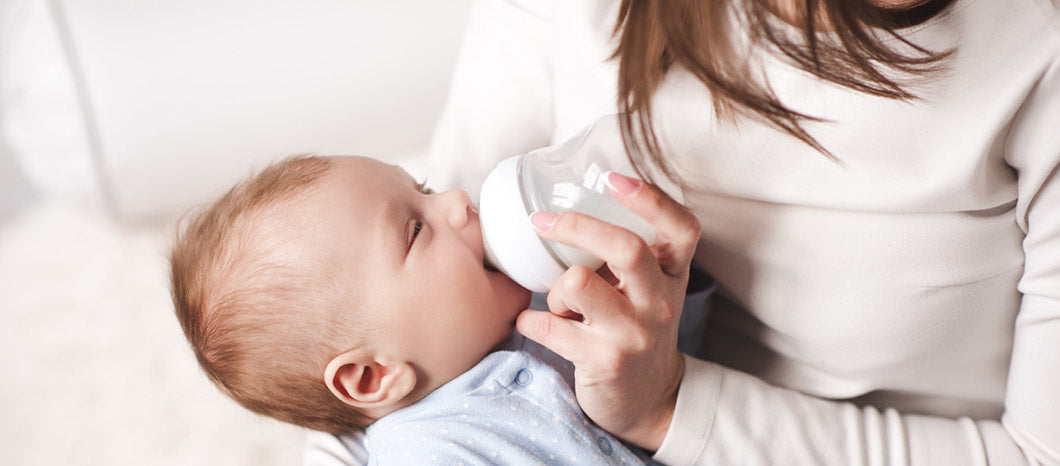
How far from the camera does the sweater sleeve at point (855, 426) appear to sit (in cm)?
80

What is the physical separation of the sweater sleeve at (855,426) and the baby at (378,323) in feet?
0.30

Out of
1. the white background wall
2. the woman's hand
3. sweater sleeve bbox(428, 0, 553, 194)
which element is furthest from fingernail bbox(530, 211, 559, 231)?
the white background wall

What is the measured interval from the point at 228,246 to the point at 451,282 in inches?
9.5

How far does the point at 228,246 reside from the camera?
0.86m

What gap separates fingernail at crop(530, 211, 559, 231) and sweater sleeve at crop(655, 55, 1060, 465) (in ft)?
0.87

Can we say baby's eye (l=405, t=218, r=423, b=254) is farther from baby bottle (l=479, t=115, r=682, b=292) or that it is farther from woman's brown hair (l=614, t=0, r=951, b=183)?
woman's brown hair (l=614, t=0, r=951, b=183)

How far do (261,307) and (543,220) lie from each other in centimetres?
32

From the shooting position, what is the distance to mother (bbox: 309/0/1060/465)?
0.69 metres

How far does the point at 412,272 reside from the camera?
0.84m

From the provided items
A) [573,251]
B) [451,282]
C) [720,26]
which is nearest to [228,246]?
[451,282]

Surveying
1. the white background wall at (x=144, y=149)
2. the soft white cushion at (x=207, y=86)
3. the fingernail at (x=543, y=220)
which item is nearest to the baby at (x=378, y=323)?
the fingernail at (x=543, y=220)

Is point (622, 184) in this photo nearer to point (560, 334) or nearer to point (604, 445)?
point (560, 334)

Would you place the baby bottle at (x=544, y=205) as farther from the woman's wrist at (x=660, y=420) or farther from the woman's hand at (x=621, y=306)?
the woman's wrist at (x=660, y=420)

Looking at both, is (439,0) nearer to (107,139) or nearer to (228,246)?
(107,139)
